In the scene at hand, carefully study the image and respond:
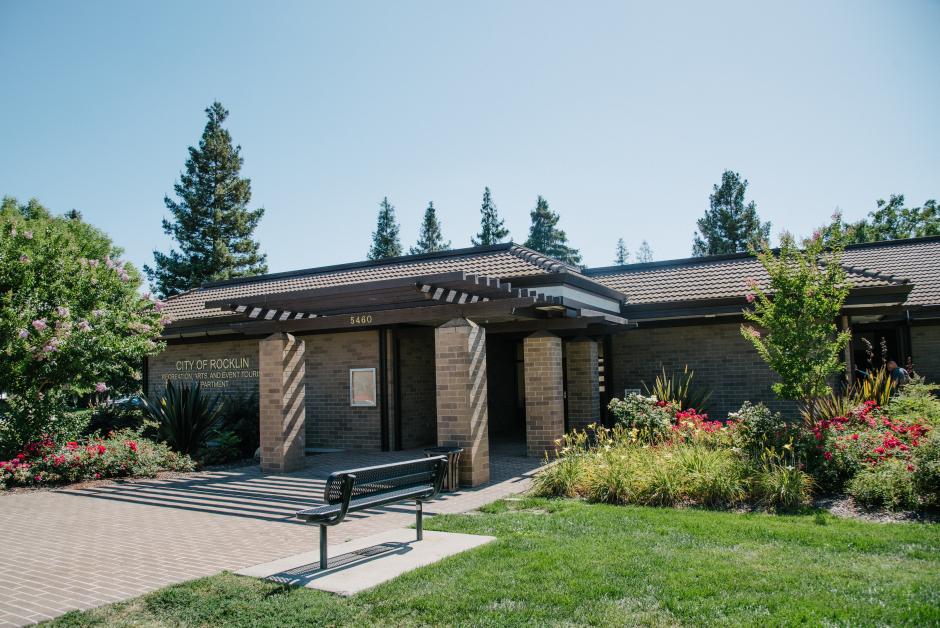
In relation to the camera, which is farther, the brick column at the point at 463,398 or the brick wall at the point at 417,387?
the brick wall at the point at 417,387

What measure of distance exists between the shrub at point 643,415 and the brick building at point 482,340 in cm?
143

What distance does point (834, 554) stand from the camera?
5535mm

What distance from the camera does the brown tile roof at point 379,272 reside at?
1467cm

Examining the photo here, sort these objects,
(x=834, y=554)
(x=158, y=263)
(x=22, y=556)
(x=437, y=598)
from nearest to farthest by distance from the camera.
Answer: (x=437, y=598)
(x=834, y=554)
(x=22, y=556)
(x=158, y=263)

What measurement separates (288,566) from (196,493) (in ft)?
16.8

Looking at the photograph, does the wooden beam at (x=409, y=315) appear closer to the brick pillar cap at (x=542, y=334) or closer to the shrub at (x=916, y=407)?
the brick pillar cap at (x=542, y=334)

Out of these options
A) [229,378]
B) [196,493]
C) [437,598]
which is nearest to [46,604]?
[437,598]

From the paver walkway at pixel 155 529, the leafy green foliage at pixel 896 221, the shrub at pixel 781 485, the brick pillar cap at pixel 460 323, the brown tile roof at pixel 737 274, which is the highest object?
the leafy green foliage at pixel 896 221

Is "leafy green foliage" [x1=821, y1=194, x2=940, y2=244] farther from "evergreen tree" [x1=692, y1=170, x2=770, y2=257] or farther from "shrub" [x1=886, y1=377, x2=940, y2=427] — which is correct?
"shrub" [x1=886, y1=377, x2=940, y2=427]

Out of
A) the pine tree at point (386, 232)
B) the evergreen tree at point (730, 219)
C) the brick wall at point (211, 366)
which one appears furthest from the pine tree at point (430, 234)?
the brick wall at point (211, 366)

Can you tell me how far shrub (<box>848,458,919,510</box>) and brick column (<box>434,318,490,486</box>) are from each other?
4918 mm

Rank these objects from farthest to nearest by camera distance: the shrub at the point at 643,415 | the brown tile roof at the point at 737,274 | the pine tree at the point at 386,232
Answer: the pine tree at the point at 386,232, the brown tile roof at the point at 737,274, the shrub at the point at 643,415

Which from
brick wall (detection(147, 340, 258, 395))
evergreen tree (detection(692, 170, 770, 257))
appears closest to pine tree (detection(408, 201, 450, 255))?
evergreen tree (detection(692, 170, 770, 257))

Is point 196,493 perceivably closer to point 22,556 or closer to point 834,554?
point 22,556
